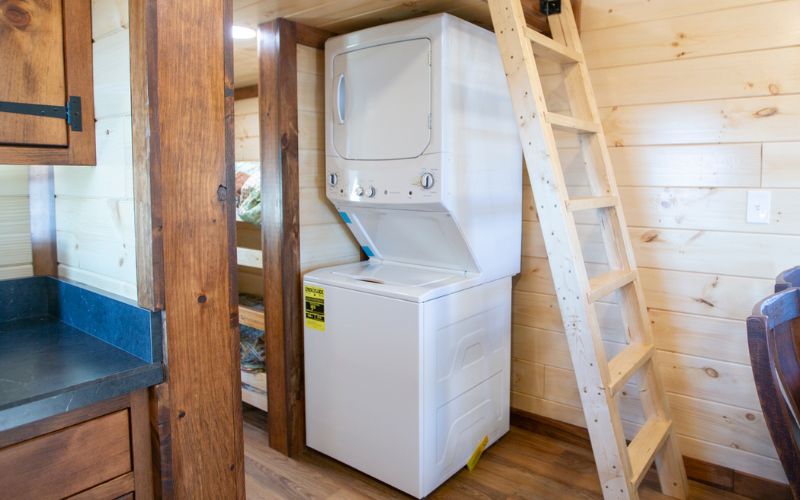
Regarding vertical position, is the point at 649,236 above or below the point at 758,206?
below

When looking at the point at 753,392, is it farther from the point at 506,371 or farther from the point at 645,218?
the point at 506,371

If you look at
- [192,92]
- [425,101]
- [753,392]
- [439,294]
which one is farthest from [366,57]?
[753,392]

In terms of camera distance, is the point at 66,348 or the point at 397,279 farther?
the point at 397,279

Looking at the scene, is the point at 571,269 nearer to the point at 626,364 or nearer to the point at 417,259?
the point at 626,364

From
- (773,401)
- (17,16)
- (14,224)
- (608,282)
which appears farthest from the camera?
(608,282)

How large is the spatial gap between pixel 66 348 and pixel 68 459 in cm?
29

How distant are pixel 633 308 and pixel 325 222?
4.40 feet

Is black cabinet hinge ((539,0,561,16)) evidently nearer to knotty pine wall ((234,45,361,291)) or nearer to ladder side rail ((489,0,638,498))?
ladder side rail ((489,0,638,498))

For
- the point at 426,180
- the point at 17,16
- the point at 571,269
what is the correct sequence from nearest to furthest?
the point at 17,16 < the point at 571,269 < the point at 426,180

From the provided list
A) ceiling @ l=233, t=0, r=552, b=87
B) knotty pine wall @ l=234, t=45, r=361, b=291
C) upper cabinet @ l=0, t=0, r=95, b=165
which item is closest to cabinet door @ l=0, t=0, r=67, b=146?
upper cabinet @ l=0, t=0, r=95, b=165

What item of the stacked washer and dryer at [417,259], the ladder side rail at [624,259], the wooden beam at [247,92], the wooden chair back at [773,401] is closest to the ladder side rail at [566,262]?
the stacked washer and dryer at [417,259]

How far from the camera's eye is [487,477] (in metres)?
2.22

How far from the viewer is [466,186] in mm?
2090

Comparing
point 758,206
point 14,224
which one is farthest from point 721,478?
point 14,224
